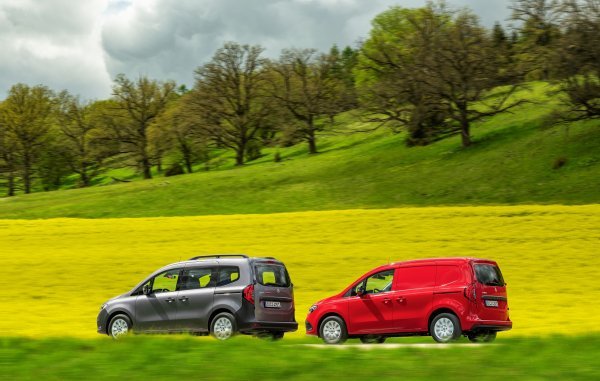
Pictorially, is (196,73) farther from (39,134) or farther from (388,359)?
(388,359)

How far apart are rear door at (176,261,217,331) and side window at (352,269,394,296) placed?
3250 millimetres

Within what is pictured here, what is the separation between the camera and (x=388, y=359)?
9.81 meters

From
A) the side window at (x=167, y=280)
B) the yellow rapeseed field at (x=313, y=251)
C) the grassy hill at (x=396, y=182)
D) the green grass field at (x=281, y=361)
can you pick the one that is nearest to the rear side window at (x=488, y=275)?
the yellow rapeseed field at (x=313, y=251)

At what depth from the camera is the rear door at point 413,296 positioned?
662 inches

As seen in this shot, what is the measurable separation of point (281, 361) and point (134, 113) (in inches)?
4139

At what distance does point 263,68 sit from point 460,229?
72.2 m

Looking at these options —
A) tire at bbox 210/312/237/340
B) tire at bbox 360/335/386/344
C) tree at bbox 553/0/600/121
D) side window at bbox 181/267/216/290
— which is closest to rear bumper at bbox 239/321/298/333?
tire at bbox 210/312/237/340

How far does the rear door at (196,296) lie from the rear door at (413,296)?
4107 mm

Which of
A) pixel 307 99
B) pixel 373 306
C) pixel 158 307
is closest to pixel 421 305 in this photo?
pixel 373 306

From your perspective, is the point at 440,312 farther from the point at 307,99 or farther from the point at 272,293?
the point at 307,99

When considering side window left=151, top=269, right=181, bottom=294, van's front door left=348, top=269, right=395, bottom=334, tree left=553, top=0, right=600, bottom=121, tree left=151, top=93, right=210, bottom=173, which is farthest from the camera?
tree left=151, top=93, right=210, bottom=173

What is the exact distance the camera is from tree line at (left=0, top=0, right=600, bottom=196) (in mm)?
70875

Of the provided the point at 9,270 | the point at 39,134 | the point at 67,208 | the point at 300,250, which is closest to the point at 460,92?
the point at 67,208

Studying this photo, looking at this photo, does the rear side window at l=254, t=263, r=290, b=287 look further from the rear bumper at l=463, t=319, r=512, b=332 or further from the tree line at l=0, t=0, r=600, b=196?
the tree line at l=0, t=0, r=600, b=196
